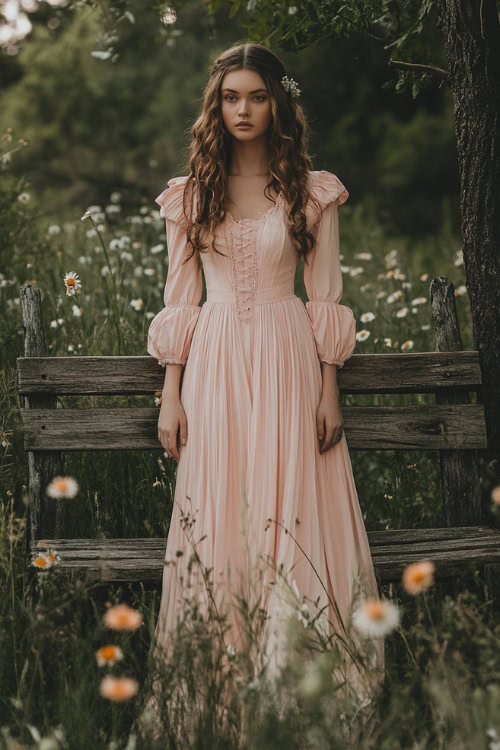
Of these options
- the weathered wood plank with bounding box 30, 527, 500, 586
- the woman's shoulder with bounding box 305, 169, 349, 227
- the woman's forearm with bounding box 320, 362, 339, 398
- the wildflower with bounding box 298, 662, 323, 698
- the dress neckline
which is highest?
the woman's shoulder with bounding box 305, 169, 349, 227

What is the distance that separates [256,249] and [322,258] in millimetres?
257

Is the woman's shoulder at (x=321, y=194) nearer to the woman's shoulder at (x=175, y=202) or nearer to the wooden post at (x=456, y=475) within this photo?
the woman's shoulder at (x=175, y=202)

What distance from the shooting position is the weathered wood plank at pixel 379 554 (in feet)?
9.95

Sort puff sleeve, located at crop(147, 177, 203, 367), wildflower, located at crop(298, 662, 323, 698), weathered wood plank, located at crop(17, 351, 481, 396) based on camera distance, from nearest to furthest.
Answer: wildflower, located at crop(298, 662, 323, 698) < puff sleeve, located at crop(147, 177, 203, 367) < weathered wood plank, located at crop(17, 351, 481, 396)

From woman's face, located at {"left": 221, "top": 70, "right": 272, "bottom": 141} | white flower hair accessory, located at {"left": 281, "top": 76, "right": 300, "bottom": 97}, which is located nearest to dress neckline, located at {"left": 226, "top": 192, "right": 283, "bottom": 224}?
woman's face, located at {"left": 221, "top": 70, "right": 272, "bottom": 141}

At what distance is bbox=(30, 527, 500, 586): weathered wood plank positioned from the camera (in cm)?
303

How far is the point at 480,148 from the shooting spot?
3191 mm

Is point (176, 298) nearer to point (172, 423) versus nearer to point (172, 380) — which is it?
point (172, 380)

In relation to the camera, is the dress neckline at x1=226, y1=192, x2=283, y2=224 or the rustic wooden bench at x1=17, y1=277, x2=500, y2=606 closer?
the dress neckline at x1=226, y1=192, x2=283, y2=224

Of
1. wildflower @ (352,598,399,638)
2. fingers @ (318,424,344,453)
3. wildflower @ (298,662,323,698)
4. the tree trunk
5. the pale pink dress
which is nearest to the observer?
wildflower @ (298,662,323,698)

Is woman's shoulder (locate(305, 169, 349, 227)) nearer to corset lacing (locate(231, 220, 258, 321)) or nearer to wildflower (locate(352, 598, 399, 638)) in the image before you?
corset lacing (locate(231, 220, 258, 321))

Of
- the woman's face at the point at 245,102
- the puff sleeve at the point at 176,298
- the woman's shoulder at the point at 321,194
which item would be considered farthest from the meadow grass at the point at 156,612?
the woman's face at the point at 245,102

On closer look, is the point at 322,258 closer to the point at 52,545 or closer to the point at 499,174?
the point at 499,174

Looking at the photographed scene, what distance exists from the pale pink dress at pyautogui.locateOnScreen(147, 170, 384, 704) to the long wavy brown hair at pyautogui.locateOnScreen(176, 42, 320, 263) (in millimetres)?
46
